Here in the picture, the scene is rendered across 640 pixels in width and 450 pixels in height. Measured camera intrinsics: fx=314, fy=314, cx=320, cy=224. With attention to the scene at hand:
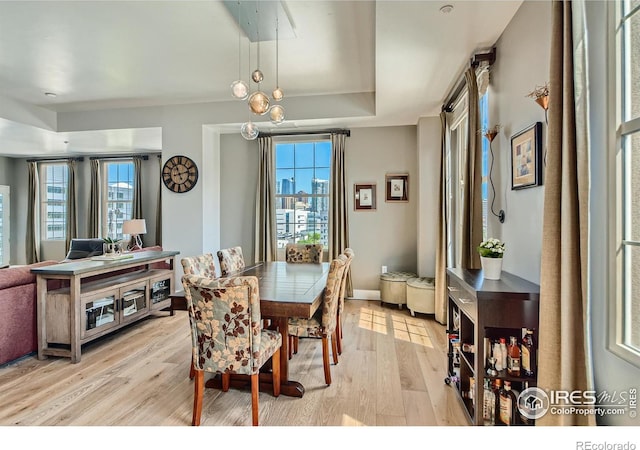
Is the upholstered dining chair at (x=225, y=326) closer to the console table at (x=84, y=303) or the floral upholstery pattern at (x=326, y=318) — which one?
the floral upholstery pattern at (x=326, y=318)

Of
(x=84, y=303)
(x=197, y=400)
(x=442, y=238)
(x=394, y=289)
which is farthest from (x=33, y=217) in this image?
(x=442, y=238)

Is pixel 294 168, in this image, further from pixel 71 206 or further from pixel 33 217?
pixel 33 217

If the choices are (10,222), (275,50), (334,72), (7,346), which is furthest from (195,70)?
(10,222)

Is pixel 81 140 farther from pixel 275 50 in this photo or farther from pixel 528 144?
pixel 528 144

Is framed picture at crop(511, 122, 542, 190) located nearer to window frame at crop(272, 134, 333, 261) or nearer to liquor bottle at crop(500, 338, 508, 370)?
liquor bottle at crop(500, 338, 508, 370)

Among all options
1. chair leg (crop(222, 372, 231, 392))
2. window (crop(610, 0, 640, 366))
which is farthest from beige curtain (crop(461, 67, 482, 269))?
chair leg (crop(222, 372, 231, 392))

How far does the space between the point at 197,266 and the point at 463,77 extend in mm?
3080

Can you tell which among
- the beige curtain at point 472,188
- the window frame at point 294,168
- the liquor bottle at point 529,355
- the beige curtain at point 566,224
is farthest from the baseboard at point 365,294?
the beige curtain at point 566,224

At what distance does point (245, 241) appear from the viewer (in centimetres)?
537

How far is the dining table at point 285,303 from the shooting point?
2014 millimetres

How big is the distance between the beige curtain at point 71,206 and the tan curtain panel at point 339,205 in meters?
5.85

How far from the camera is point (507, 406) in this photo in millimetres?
1717

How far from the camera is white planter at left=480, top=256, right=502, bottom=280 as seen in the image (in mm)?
1936

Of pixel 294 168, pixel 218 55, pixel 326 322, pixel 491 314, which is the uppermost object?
pixel 218 55
